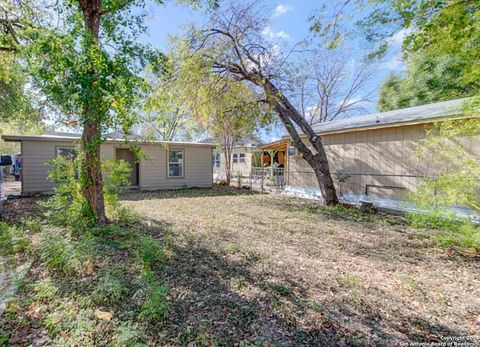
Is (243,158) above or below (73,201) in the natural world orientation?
above

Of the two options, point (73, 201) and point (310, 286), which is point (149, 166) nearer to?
point (73, 201)

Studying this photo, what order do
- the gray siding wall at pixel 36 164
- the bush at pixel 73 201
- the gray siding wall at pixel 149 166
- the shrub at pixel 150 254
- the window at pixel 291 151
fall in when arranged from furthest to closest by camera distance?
the window at pixel 291 151 → the gray siding wall at pixel 149 166 → the gray siding wall at pixel 36 164 → the bush at pixel 73 201 → the shrub at pixel 150 254

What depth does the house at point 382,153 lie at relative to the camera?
7.14 m

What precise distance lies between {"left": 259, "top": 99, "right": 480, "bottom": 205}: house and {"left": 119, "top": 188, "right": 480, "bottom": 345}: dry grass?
2255 mm

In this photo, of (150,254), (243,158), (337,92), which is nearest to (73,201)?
(150,254)

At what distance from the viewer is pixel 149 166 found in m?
12.4

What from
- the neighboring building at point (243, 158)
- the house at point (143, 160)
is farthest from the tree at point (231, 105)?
the neighboring building at point (243, 158)

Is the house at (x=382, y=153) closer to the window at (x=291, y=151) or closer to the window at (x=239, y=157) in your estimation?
the window at (x=291, y=151)

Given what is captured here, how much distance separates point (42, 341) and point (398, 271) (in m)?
4.24

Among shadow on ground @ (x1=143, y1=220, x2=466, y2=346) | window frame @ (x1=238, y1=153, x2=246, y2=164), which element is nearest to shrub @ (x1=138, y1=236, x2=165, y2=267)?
shadow on ground @ (x1=143, y1=220, x2=466, y2=346)

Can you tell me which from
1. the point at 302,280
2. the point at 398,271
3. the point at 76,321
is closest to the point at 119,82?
the point at 76,321

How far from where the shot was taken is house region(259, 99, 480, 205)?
714cm

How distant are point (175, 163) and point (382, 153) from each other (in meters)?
9.31

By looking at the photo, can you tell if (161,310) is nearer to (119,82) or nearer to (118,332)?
(118,332)
